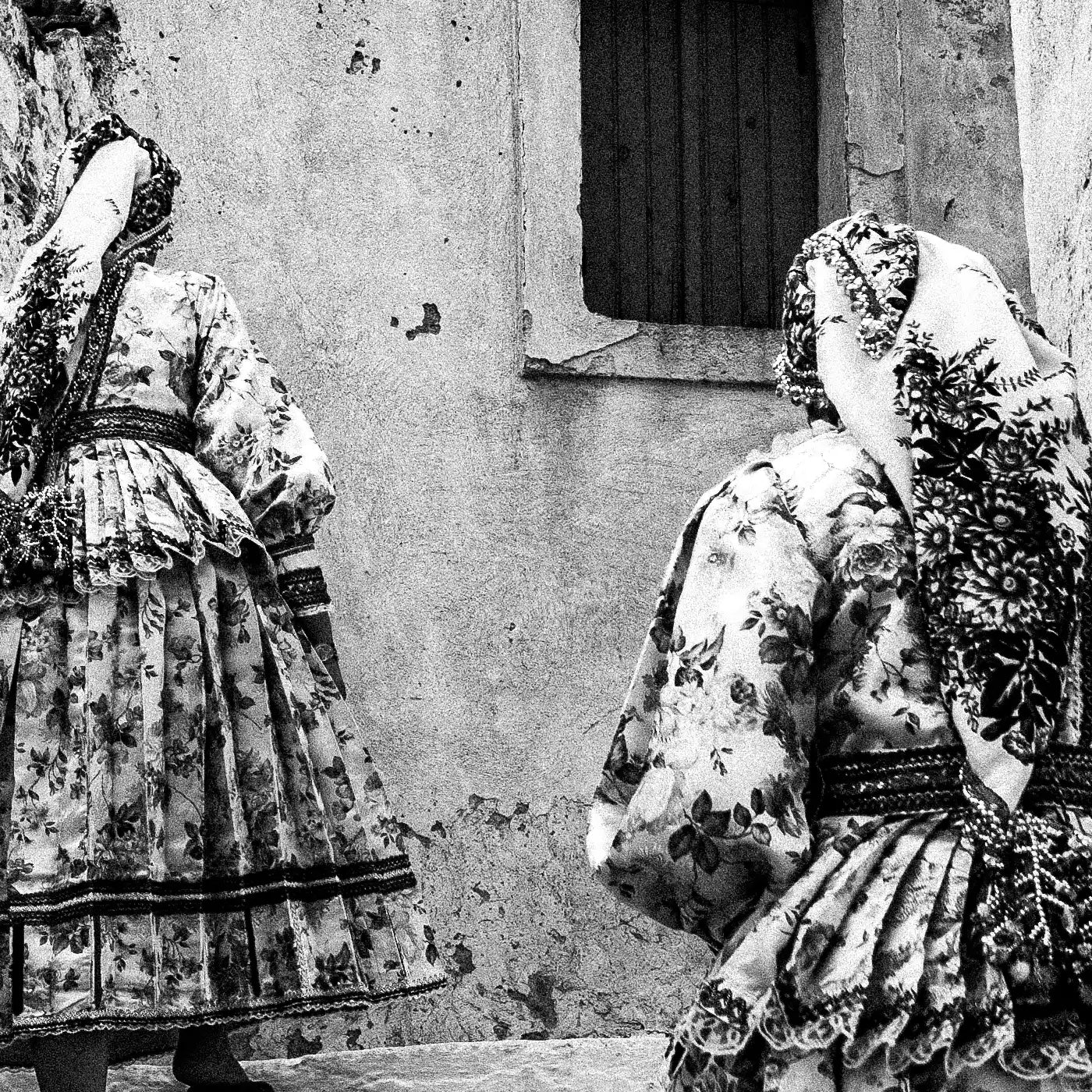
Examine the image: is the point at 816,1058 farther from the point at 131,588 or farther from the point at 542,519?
the point at 542,519

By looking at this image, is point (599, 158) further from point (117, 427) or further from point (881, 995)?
point (881, 995)

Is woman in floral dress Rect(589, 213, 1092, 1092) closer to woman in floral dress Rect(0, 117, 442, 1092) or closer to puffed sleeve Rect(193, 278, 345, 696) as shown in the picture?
woman in floral dress Rect(0, 117, 442, 1092)

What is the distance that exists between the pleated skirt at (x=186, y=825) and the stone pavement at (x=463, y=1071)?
273 millimetres

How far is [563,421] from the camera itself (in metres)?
5.68

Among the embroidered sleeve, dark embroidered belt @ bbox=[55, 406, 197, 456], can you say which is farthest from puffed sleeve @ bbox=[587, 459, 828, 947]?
dark embroidered belt @ bbox=[55, 406, 197, 456]

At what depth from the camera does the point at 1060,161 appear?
3273mm

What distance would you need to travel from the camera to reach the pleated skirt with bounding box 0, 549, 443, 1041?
342cm

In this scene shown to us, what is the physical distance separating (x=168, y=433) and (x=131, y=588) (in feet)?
1.30

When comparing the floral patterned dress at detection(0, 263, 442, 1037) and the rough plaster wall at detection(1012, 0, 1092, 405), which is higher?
the rough plaster wall at detection(1012, 0, 1092, 405)

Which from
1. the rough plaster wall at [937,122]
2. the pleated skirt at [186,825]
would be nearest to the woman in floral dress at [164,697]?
the pleated skirt at [186,825]

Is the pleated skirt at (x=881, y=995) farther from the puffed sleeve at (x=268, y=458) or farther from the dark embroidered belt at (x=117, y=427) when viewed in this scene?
the dark embroidered belt at (x=117, y=427)

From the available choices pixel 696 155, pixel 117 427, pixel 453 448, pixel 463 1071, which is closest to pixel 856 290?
pixel 117 427

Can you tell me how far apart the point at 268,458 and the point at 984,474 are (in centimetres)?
202

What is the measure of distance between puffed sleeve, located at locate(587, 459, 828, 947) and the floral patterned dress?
1.61 meters
